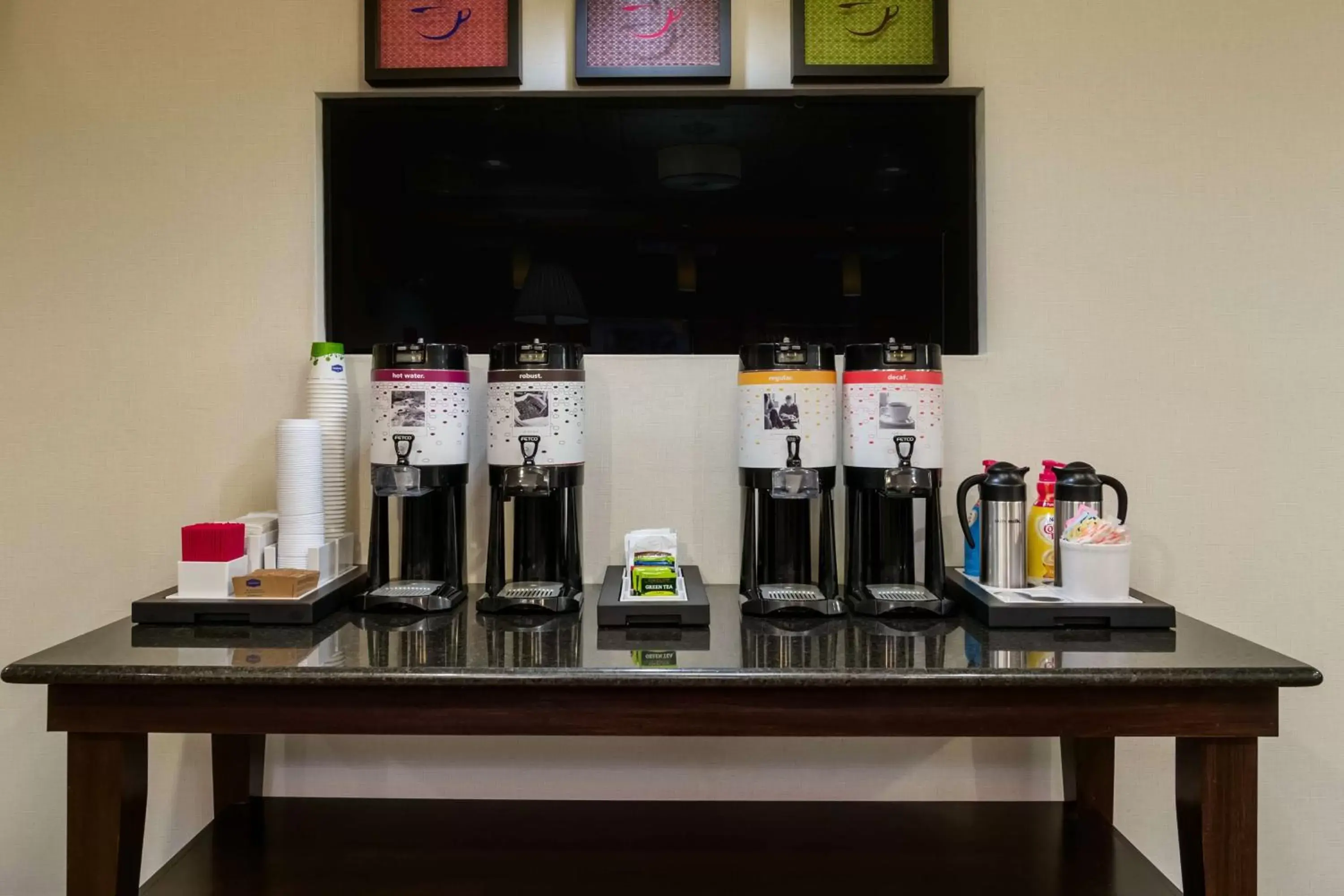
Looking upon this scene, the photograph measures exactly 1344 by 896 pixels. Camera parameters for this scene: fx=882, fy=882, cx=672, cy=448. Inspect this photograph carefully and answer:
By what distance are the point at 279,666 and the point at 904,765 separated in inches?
49.4

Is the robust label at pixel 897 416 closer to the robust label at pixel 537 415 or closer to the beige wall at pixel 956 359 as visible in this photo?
the beige wall at pixel 956 359

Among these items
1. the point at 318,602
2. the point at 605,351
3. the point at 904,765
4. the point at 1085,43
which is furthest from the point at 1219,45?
the point at 318,602

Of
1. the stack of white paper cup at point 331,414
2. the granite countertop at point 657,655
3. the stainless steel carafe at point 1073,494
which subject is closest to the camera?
the granite countertop at point 657,655

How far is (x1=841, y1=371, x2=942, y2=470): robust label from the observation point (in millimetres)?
1562

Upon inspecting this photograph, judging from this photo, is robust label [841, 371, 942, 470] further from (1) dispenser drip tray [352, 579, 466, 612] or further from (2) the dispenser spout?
(1) dispenser drip tray [352, 579, 466, 612]

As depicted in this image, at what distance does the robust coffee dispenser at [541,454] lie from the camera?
5.13ft

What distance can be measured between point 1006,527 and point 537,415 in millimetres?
851

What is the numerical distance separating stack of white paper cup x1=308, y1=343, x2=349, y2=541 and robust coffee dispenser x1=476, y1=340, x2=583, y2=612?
322 mm

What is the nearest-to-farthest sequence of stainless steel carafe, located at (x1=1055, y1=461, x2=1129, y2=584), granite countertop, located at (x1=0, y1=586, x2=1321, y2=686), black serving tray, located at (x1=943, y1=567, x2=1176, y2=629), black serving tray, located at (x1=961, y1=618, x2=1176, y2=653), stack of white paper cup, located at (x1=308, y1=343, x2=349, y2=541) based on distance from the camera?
granite countertop, located at (x1=0, y1=586, x2=1321, y2=686), black serving tray, located at (x1=961, y1=618, x2=1176, y2=653), black serving tray, located at (x1=943, y1=567, x2=1176, y2=629), stainless steel carafe, located at (x1=1055, y1=461, x2=1129, y2=584), stack of white paper cup, located at (x1=308, y1=343, x2=349, y2=541)

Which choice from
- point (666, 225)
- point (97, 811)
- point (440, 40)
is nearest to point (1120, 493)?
point (666, 225)

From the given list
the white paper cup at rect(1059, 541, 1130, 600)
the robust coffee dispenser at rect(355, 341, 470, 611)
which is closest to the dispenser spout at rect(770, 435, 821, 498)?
the white paper cup at rect(1059, 541, 1130, 600)

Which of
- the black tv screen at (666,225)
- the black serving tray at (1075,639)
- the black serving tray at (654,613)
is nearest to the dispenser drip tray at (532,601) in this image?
the black serving tray at (654,613)

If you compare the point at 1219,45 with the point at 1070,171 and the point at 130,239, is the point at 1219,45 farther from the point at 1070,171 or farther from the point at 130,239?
the point at 130,239

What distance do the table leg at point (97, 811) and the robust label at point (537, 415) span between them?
723mm
